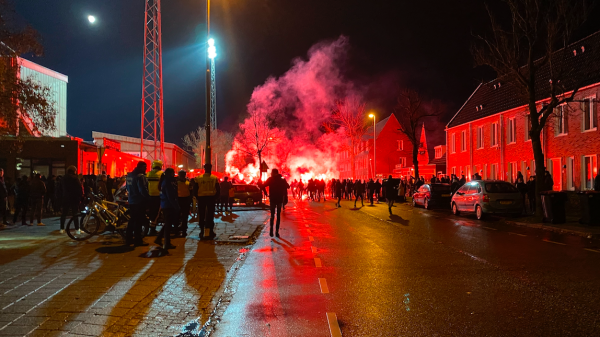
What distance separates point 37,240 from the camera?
11695mm

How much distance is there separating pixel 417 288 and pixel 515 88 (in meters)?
19.6

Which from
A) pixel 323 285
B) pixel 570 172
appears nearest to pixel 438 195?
pixel 570 172

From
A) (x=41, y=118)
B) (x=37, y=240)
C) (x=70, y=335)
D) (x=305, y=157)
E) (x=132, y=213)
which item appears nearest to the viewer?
(x=70, y=335)

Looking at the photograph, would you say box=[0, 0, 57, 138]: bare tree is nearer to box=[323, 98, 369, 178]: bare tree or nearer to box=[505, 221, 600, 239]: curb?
box=[505, 221, 600, 239]: curb

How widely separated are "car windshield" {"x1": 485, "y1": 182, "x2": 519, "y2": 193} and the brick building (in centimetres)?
397

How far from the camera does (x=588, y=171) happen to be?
79.7 ft

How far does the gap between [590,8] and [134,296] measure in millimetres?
18222

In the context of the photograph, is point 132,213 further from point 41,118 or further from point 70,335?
point 41,118

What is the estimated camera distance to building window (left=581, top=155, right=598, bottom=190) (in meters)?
23.8

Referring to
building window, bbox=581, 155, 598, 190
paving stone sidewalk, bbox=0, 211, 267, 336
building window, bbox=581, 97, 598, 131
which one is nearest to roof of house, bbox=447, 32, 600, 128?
building window, bbox=581, 97, 598, 131

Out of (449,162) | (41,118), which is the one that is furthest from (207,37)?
(449,162)

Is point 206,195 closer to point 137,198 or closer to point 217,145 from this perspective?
point 137,198

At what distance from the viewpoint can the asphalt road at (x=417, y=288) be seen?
5098 mm

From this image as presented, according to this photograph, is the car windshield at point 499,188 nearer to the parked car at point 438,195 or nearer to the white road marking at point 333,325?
the parked car at point 438,195
